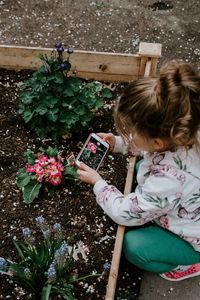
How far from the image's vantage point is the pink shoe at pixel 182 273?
2551 mm

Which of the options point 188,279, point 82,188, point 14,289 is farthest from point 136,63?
point 14,289

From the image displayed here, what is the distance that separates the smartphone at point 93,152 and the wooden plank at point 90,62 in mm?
664

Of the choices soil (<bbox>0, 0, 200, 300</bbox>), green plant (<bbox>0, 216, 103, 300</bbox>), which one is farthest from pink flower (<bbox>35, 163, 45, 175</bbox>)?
green plant (<bbox>0, 216, 103, 300</bbox>)

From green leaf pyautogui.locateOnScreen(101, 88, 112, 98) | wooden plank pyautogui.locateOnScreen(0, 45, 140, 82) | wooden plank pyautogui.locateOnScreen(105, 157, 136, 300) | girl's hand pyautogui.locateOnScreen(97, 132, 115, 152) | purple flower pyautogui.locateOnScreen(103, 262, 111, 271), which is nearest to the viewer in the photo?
wooden plank pyautogui.locateOnScreen(105, 157, 136, 300)

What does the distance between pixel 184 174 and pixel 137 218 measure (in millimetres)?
309

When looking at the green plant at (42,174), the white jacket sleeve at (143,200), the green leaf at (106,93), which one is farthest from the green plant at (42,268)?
the green leaf at (106,93)

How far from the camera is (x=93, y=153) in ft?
8.91

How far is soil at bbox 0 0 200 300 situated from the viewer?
2555 mm

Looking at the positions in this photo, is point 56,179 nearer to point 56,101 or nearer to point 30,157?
point 30,157

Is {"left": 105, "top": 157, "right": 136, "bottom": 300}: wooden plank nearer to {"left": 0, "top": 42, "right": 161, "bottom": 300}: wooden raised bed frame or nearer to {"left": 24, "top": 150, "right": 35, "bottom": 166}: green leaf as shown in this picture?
{"left": 24, "top": 150, "right": 35, "bottom": 166}: green leaf

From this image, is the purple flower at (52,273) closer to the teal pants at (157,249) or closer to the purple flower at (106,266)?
the purple flower at (106,266)

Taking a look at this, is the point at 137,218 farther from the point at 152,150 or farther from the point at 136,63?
the point at 136,63

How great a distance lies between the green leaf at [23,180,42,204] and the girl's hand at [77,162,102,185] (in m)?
0.23

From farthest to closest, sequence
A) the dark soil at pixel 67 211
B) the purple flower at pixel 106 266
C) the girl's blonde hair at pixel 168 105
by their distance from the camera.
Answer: the dark soil at pixel 67 211 → the purple flower at pixel 106 266 → the girl's blonde hair at pixel 168 105
